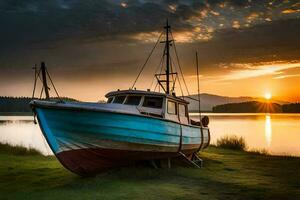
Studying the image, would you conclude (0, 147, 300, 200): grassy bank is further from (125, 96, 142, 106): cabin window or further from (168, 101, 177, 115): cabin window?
(125, 96, 142, 106): cabin window

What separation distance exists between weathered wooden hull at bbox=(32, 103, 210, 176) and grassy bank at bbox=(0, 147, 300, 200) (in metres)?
0.59

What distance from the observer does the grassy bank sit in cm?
1009

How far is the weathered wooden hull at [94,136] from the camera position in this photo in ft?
37.8

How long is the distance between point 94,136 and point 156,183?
253 cm

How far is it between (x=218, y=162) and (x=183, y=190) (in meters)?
6.94

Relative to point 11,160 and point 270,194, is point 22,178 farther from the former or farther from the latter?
point 270,194

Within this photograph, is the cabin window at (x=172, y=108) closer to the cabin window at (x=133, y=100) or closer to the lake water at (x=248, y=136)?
the cabin window at (x=133, y=100)

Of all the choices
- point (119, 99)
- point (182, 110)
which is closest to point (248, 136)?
point (182, 110)

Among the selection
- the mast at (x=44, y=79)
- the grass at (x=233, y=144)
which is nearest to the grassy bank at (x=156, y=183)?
the mast at (x=44, y=79)

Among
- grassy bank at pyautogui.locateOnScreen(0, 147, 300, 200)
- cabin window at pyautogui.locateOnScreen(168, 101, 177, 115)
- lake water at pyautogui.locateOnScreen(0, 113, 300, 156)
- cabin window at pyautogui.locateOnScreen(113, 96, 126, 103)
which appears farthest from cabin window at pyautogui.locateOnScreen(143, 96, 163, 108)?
lake water at pyautogui.locateOnScreen(0, 113, 300, 156)

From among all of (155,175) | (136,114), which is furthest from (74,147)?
(155,175)

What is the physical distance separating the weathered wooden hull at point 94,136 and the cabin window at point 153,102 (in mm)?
1315

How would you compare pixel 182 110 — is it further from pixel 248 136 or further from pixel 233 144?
pixel 248 136

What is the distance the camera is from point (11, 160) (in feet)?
58.3
